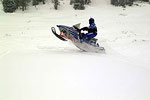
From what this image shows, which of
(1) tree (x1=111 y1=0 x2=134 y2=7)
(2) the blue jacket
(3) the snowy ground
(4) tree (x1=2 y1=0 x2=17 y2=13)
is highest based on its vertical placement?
(1) tree (x1=111 y1=0 x2=134 y2=7)

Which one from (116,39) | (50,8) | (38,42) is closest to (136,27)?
(116,39)

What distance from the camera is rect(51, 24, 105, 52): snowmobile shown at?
5.88 meters

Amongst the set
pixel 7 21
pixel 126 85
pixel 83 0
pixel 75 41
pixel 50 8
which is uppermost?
pixel 83 0

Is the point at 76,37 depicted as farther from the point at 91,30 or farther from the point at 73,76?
the point at 73,76

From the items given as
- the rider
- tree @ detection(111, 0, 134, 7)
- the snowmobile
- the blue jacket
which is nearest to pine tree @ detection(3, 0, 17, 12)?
the snowmobile

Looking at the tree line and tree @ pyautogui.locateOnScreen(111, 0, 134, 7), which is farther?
tree @ pyautogui.locateOnScreen(111, 0, 134, 7)

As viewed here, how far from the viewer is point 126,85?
2867 mm

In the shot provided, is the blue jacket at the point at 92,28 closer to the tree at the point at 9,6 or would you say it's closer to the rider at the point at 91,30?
the rider at the point at 91,30

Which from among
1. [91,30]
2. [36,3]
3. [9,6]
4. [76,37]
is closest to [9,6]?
[9,6]

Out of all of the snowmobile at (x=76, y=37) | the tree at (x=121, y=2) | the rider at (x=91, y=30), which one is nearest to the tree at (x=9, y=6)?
the snowmobile at (x=76, y=37)

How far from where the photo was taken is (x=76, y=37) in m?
6.06

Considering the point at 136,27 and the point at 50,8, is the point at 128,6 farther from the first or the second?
the point at 50,8

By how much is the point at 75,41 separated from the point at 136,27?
7.51 metres

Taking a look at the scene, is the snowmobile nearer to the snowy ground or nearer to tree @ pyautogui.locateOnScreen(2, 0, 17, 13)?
the snowy ground
